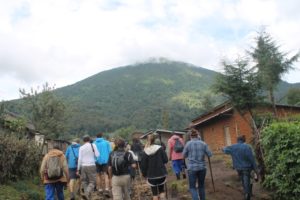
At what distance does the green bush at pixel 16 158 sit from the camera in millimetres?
16031

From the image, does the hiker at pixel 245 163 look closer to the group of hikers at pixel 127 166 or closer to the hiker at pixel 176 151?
the group of hikers at pixel 127 166

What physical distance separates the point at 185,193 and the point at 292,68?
90.8ft

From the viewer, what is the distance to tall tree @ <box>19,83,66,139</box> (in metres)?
40.8

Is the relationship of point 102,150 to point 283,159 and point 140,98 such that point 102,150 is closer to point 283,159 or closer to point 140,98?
point 283,159

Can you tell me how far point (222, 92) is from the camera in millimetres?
26812

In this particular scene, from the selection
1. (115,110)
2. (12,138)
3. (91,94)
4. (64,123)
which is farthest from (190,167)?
(91,94)

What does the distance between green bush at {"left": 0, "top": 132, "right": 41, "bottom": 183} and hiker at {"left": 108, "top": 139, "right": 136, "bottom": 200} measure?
281 inches

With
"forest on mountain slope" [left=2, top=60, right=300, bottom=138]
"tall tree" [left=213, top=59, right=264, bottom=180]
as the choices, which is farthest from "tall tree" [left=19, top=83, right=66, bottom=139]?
"forest on mountain slope" [left=2, top=60, right=300, bottom=138]

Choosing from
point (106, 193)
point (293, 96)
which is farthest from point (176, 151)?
point (293, 96)

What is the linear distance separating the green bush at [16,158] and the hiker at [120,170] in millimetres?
7126

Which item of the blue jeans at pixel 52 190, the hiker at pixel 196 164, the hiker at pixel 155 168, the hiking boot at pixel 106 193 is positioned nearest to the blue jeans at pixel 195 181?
the hiker at pixel 196 164

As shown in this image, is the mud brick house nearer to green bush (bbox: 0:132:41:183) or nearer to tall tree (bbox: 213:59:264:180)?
tall tree (bbox: 213:59:264:180)

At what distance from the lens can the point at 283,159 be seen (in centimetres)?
1116

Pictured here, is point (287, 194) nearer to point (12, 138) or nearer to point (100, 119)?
point (12, 138)
